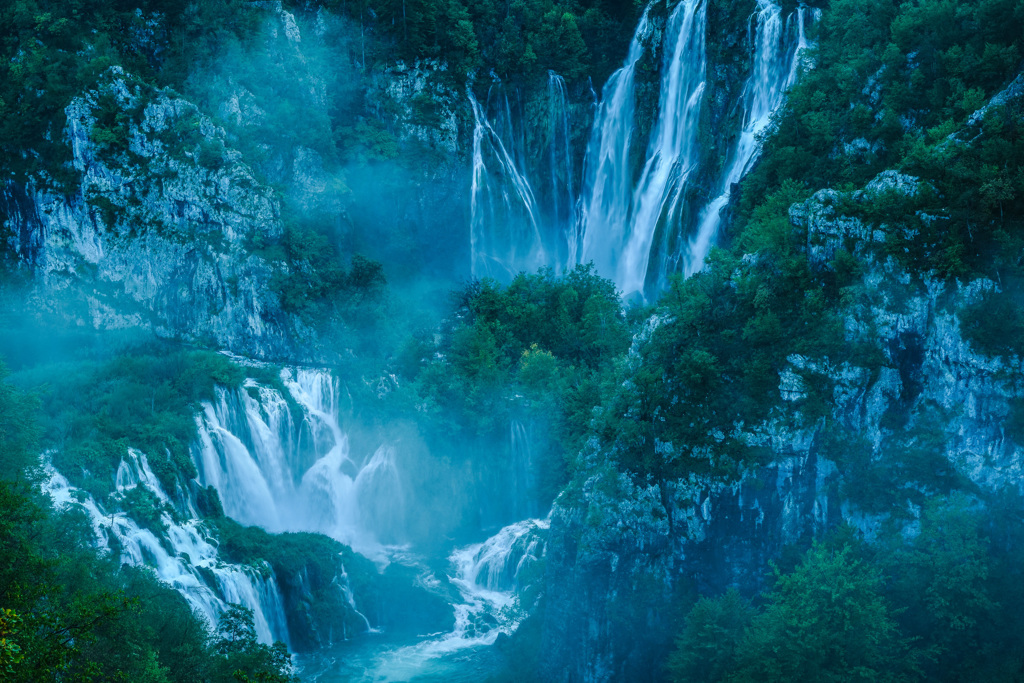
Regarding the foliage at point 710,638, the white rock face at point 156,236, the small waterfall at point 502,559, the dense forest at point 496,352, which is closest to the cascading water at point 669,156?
the dense forest at point 496,352

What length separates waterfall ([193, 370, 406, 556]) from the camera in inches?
1748

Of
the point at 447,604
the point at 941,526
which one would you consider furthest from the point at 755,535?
the point at 447,604

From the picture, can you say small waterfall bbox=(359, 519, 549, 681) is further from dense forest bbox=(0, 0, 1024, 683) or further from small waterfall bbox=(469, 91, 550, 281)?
small waterfall bbox=(469, 91, 550, 281)

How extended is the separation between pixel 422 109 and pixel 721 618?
37454 mm

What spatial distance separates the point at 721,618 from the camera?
98.1ft

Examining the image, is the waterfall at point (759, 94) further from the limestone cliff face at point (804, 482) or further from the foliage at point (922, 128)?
the limestone cliff face at point (804, 482)

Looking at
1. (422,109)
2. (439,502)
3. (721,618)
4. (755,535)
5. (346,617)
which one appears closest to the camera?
(721,618)

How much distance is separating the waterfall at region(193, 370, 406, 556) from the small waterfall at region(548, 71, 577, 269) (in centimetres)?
1864

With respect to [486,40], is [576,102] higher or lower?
lower

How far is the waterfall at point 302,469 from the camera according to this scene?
4441cm

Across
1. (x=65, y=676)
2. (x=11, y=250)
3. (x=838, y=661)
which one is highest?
(x=11, y=250)

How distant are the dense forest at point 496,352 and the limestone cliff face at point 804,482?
10cm

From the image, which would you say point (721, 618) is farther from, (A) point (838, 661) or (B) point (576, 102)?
(B) point (576, 102)

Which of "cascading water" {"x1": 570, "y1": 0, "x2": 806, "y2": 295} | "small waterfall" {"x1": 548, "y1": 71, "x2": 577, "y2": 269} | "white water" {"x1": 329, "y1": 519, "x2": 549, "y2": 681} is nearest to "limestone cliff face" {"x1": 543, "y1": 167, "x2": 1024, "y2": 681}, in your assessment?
"white water" {"x1": 329, "y1": 519, "x2": 549, "y2": 681}
